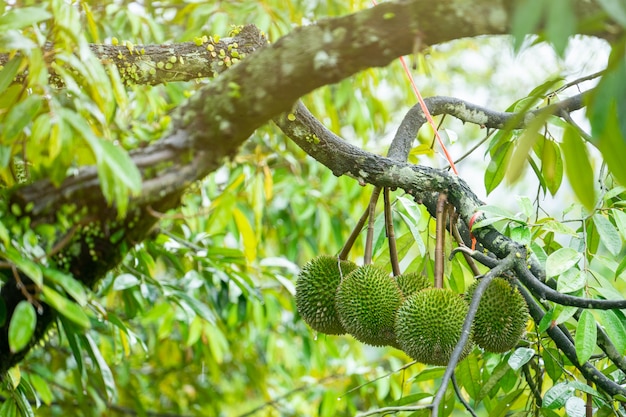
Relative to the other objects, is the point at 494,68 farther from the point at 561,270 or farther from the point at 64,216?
the point at 64,216

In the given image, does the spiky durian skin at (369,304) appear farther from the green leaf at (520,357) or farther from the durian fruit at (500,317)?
the green leaf at (520,357)

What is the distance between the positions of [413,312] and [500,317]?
138 millimetres

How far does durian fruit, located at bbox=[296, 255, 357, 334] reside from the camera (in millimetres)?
1154

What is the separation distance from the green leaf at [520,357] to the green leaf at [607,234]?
223mm

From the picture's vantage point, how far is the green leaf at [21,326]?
71 centimetres

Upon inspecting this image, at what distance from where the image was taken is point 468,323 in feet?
2.81

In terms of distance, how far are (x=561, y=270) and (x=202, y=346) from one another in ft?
3.97

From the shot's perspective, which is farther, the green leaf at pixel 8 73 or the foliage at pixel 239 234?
the green leaf at pixel 8 73

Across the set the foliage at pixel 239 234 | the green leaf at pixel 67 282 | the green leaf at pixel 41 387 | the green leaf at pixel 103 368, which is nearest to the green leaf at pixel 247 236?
the foliage at pixel 239 234

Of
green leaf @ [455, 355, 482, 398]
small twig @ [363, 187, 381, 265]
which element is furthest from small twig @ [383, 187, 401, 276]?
green leaf @ [455, 355, 482, 398]

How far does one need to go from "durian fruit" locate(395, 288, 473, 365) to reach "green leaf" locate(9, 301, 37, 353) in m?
0.51

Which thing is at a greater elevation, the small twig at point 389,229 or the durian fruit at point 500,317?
the small twig at point 389,229

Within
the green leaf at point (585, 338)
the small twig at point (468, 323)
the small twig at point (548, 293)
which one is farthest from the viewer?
the green leaf at point (585, 338)

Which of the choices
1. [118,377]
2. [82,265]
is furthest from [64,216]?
[118,377]
